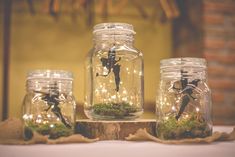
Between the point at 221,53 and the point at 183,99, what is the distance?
1.51m

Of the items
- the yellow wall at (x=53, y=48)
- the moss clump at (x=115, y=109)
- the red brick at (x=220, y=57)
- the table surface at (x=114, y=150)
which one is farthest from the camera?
the yellow wall at (x=53, y=48)

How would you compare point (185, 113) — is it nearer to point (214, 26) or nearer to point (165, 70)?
point (165, 70)

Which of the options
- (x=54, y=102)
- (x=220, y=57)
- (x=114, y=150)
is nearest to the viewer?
(x=114, y=150)

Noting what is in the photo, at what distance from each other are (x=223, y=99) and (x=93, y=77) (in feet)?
4.79

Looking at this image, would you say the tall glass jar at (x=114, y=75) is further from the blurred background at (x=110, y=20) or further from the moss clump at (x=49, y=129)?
the blurred background at (x=110, y=20)

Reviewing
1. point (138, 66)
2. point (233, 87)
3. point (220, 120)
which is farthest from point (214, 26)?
point (138, 66)

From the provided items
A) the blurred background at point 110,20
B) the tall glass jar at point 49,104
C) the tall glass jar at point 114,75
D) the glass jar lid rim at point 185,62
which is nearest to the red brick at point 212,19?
the blurred background at point 110,20

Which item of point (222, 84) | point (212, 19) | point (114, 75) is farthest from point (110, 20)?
point (114, 75)

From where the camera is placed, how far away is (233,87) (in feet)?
7.50

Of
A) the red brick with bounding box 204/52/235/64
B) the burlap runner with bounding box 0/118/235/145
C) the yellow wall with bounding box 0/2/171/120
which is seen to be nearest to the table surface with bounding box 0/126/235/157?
the burlap runner with bounding box 0/118/235/145

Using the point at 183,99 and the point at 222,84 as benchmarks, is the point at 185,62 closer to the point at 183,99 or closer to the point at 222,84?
the point at 183,99

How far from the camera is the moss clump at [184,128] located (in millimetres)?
795

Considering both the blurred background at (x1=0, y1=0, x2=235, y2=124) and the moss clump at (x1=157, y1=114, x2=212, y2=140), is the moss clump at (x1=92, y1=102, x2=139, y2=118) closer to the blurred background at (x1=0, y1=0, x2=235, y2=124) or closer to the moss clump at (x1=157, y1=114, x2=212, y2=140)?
the moss clump at (x1=157, y1=114, x2=212, y2=140)

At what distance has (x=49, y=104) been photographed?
83cm
